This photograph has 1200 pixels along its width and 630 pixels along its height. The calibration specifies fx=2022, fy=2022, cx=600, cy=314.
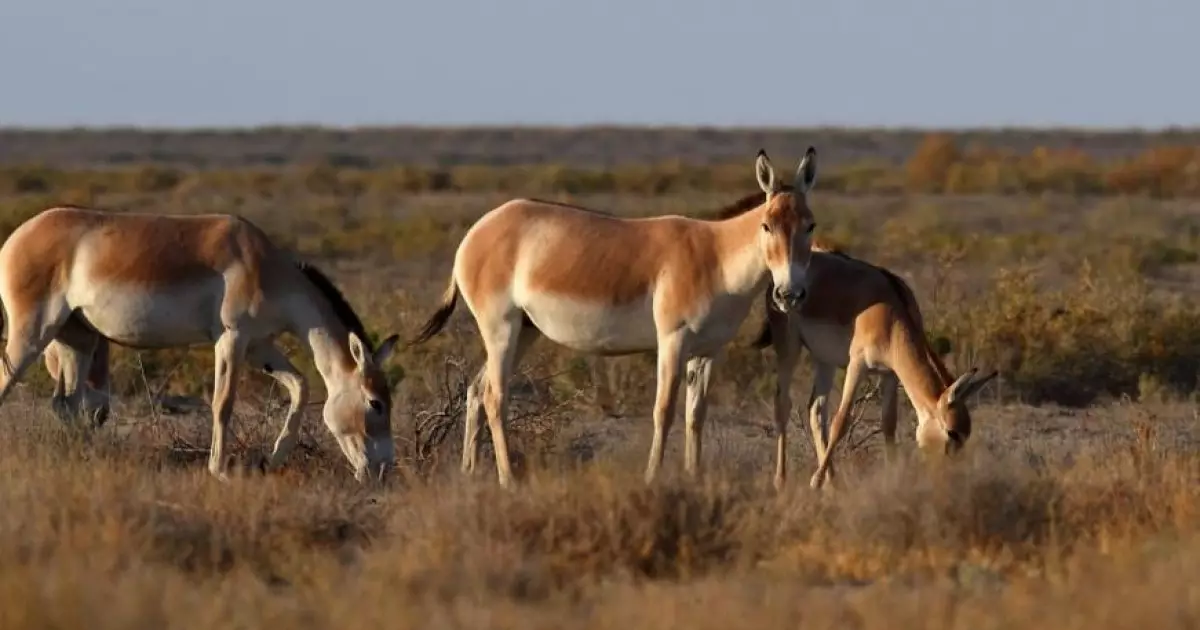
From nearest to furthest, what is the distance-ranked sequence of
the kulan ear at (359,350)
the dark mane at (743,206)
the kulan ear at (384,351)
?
the dark mane at (743,206) → the kulan ear at (359,350) → the kulan ear at (384,351)

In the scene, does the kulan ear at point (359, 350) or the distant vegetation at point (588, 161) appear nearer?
the kulan ear at point (359, 350)

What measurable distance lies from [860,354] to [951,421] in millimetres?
931

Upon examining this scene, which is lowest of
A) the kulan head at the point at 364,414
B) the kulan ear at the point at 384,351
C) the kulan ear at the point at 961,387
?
the kulan head at the point at 364,414

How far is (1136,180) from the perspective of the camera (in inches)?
2282

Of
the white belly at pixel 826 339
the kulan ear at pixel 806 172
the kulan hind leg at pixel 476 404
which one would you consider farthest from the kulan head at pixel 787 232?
the kulan hind leg at pixel 476 404

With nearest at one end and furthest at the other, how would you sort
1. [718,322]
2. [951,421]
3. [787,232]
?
[787,232] → [718,322] → [951,421]

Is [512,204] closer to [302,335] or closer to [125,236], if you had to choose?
[302,335]

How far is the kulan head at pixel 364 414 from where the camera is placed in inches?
535

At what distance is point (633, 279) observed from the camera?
519 inches

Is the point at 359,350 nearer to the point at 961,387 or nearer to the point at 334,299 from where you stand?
the point at 334,299

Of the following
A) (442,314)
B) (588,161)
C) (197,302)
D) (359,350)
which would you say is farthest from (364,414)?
(588,161)

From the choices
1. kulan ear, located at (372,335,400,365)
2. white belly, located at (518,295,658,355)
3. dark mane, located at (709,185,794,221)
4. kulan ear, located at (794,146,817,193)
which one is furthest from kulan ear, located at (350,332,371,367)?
kulan ear, located at (794,146,817,193)

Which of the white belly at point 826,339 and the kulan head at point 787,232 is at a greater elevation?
the kulan head at point 787,232

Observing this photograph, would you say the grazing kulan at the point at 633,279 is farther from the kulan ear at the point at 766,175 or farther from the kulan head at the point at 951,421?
Result: the kulan head at the point at 951,421
